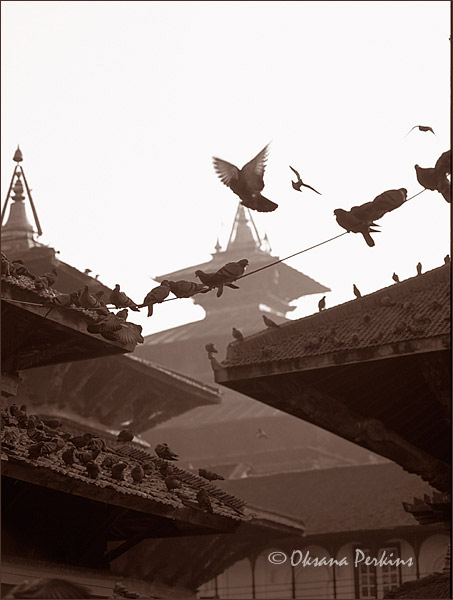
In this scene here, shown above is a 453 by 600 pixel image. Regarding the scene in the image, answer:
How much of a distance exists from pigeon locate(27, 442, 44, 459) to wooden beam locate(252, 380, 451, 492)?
2.02 m

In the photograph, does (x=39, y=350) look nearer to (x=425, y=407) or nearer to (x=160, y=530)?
(x=160, y=530)

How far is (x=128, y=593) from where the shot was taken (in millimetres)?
15719

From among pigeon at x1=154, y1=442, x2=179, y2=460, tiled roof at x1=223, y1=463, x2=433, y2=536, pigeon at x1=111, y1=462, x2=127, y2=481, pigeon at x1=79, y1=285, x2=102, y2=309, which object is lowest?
pigeon at x1=111, y1=462, x2=127, y2=481

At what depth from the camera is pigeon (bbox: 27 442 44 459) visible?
12.6 metres

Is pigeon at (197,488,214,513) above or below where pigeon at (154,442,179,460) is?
below

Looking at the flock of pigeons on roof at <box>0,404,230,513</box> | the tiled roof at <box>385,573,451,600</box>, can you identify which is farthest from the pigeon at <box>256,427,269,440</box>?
the tiled roof at <box>385,573,451,600</box>

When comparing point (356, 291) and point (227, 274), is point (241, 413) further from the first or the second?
point (227, 274)

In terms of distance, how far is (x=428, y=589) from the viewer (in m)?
14.0

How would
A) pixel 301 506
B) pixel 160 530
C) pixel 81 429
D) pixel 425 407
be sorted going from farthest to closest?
pixel 301 506, pixel 81 429, pixel 160 530, pixel 425 407

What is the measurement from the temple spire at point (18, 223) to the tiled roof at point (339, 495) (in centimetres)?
801

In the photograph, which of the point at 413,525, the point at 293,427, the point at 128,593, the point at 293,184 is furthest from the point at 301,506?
the point at 293,184

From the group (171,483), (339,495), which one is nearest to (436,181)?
(171,483)

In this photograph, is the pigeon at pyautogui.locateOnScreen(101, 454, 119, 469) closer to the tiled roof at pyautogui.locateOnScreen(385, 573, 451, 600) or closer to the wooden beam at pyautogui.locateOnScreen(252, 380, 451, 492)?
the wooden beam at pyautogui.locateOnScreen(252, 380, 451, 492)

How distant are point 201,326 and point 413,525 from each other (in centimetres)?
1990
